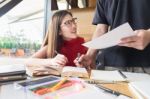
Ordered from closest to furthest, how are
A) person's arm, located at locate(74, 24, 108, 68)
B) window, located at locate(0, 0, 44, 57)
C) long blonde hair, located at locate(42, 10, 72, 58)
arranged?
person's arm, located at locate(74, 24, 108, 68), long blonde hair, located at locate(42, 10, 72, 58), window, located at locate(0, 0, 44, 57)

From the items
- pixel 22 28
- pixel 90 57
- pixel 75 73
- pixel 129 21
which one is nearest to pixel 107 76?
pixel 75 73

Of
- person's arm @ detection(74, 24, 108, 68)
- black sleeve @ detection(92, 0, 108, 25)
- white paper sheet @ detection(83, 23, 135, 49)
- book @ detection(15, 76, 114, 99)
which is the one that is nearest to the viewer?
book @ detection(15, 76, 114, 99)

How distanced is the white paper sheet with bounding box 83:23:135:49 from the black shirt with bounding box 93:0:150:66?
20cm

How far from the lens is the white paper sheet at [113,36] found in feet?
3.16

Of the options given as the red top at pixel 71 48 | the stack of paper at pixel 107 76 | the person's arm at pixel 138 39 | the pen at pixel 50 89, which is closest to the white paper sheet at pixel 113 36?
the person's arm at pixel 138 39

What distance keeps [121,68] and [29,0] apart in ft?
4.55

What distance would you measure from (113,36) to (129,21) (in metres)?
0.30

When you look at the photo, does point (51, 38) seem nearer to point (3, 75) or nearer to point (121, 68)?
point (121, 68)

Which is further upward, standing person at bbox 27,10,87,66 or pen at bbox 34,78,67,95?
standing person at bbox 27,10,87,66

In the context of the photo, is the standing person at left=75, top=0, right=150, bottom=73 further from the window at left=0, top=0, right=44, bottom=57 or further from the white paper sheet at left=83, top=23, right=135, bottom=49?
the window at left=0, top=0, right=44, bottom=57

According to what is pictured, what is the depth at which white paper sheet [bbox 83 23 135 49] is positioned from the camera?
96 cm

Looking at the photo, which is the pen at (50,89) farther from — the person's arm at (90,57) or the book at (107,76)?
the person's arm at (90,57)

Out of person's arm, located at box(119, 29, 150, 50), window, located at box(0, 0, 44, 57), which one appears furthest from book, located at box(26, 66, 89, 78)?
window, located at box(0, 0, 44, 57)

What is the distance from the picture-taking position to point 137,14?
1.25 meters
